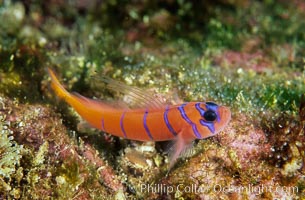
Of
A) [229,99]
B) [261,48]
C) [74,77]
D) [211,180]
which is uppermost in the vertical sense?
[261,48]

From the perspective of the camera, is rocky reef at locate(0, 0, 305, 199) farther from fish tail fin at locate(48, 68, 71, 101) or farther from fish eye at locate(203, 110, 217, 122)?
fish eye at locate(203, 110, 217, 122)

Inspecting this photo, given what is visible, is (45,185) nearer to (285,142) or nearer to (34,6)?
(285,142)

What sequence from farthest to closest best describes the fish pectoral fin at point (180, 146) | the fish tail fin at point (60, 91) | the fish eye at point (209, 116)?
the fish tail fin at point (60, 91)
the fish pectoral fin at point (180, 146)
the fish eye at point (209, 116)

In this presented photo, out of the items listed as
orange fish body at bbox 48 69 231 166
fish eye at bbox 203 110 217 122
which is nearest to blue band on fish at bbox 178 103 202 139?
orange fish body at bbox 48 69 231 166

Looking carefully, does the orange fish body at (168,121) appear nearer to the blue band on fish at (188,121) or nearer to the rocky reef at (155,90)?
the blue band on fish at (188,121)

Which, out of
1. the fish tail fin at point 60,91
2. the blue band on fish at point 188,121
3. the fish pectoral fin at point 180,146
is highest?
the fish tail fin at point 60,91

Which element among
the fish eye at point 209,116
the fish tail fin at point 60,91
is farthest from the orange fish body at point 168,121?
the fish tail fin at point 60,91

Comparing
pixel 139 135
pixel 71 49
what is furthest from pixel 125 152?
pixel 71 49

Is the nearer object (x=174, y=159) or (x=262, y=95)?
(x=174, y=159)

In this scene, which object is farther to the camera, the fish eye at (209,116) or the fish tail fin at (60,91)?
the fish tail fin at (60,91)
